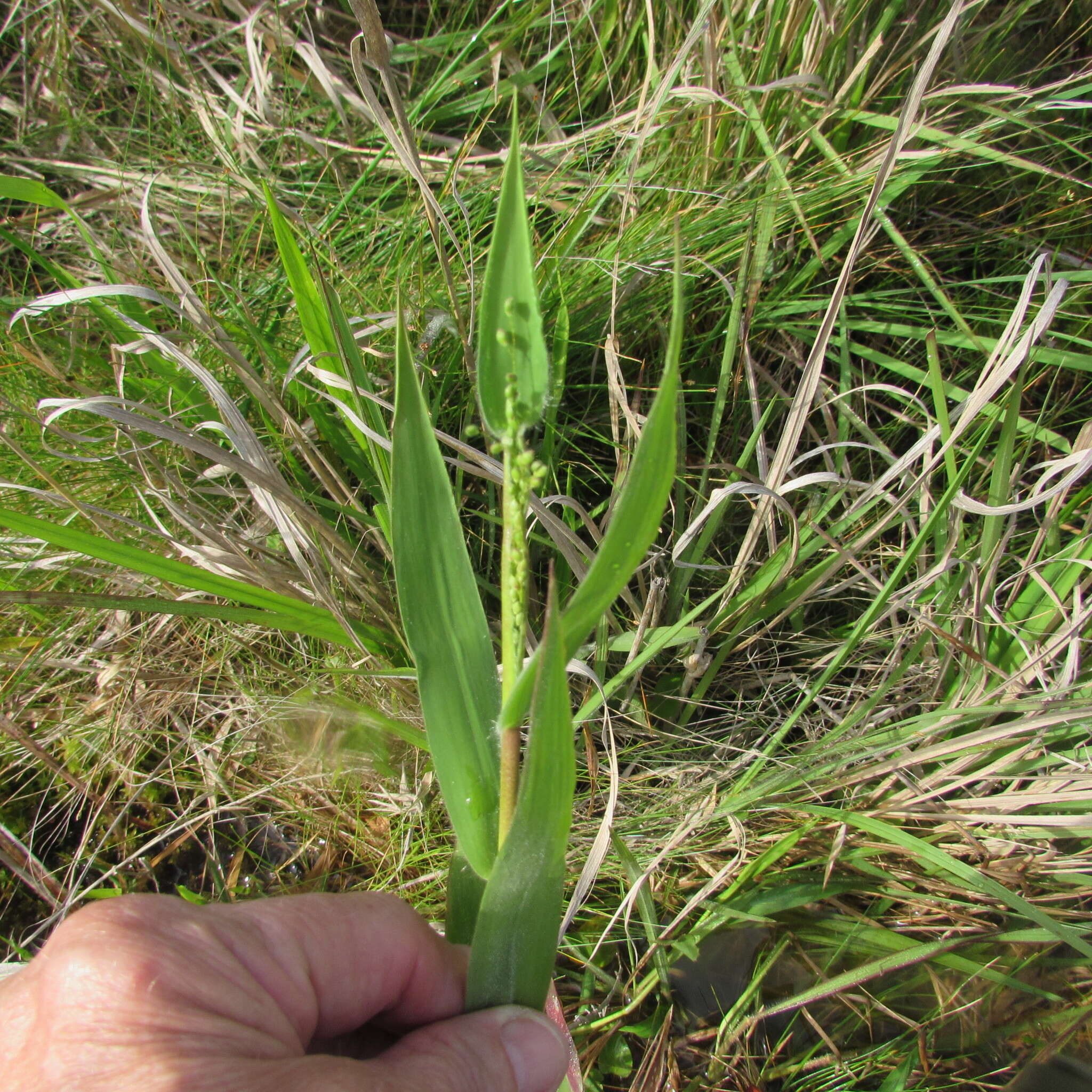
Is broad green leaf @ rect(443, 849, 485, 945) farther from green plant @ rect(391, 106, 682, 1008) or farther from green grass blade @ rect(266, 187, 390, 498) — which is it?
green grass blade @ rect(266, 187, 390, 498)

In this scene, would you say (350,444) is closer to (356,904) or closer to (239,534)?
(239,534)

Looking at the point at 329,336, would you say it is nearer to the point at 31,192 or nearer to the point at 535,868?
the point at 31,192

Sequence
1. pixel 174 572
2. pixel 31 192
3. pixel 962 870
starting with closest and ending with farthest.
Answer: pixel 174 572 → pixel 962 870 → pixel 31 192

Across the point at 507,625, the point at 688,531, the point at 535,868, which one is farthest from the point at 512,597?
the point at 688,531

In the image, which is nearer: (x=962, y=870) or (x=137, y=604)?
(x=137, y=604)

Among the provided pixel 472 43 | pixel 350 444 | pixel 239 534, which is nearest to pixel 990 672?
pixel 350 444

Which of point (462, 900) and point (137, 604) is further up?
point (137, 604)
